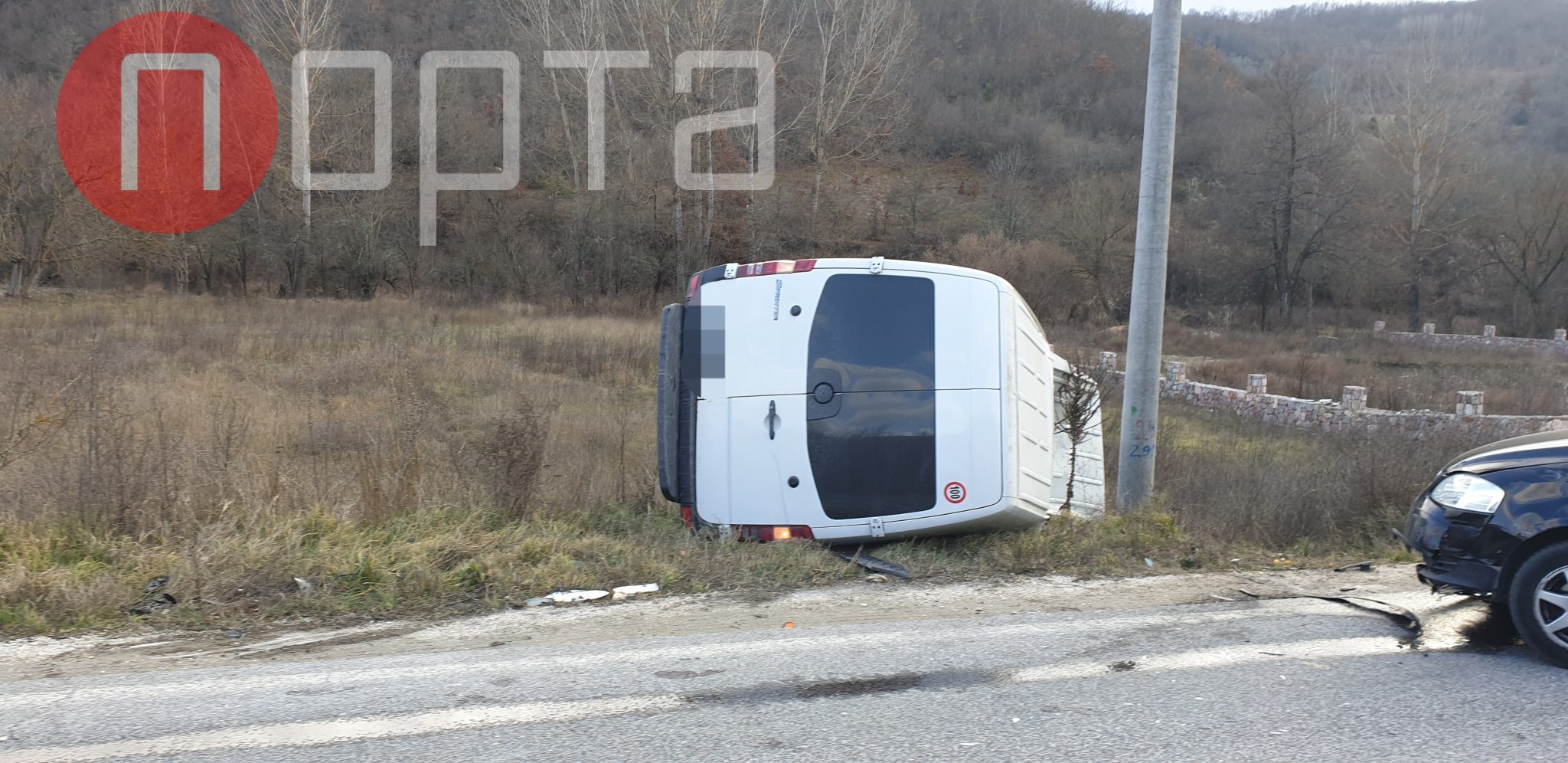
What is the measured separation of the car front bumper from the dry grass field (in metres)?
1.67

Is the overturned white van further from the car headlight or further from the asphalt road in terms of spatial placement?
the car headlight

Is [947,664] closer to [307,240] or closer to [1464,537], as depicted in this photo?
[1464,537]

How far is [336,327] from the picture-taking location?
22.6 metres

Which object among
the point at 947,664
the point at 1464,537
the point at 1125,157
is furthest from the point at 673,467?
the point at 1125,157

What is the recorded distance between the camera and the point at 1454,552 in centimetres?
506

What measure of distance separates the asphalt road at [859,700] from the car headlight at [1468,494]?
0.69m

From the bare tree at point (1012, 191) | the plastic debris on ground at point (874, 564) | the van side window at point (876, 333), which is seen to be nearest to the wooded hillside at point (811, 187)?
the bare tree at point (1012, 191)

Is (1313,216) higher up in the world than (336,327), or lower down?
higher up

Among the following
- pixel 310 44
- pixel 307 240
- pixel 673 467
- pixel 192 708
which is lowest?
pixel 192 708

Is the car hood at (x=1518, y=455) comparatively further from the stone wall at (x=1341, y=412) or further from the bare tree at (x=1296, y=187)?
the bare tree at (x=1296, y=187)

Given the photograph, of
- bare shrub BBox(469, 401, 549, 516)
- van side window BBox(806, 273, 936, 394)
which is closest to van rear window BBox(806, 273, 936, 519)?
van side window BBox(806, 273, 936, 394)

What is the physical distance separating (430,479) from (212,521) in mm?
1547

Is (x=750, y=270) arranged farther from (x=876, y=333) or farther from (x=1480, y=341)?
(x=1480, y=341)

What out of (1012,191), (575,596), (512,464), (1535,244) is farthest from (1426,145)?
(575,596)
